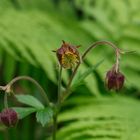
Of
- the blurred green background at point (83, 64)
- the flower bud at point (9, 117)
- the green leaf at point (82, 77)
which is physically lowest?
the flower bud at point (9, 117)

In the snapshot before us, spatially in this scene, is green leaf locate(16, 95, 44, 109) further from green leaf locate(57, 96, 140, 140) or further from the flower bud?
green leaf locate(57, 96, 140, 140)

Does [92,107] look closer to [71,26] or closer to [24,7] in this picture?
[71,26]

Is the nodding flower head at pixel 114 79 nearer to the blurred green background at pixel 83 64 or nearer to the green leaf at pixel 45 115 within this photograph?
the green leaf at pixel 45 115

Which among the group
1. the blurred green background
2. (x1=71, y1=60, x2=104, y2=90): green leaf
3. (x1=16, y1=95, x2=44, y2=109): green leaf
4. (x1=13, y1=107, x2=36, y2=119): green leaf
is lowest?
(x1=13, y1=107, x2=36, y2=119): green leaf

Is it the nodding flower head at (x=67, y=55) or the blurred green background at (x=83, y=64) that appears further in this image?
the blurred green background at (x=83, y=64)

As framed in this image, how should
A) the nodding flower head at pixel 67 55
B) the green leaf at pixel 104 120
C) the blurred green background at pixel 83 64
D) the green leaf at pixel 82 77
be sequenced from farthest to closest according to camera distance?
1. the blurred green background at pixel 83 64
2. the green leaf at pixel 104 120
3. the green leaf at pixel 82 77
4. the nodding flower head at pixel 67 55

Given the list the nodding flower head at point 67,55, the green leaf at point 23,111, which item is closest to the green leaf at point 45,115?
the green leaf at point 23,111

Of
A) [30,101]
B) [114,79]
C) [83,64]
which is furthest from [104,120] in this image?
[114,79]

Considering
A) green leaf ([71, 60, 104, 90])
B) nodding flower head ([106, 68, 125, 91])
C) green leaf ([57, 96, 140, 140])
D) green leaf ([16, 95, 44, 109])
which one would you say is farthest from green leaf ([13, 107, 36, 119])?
green leaf ([57, 96, 140, 140])
